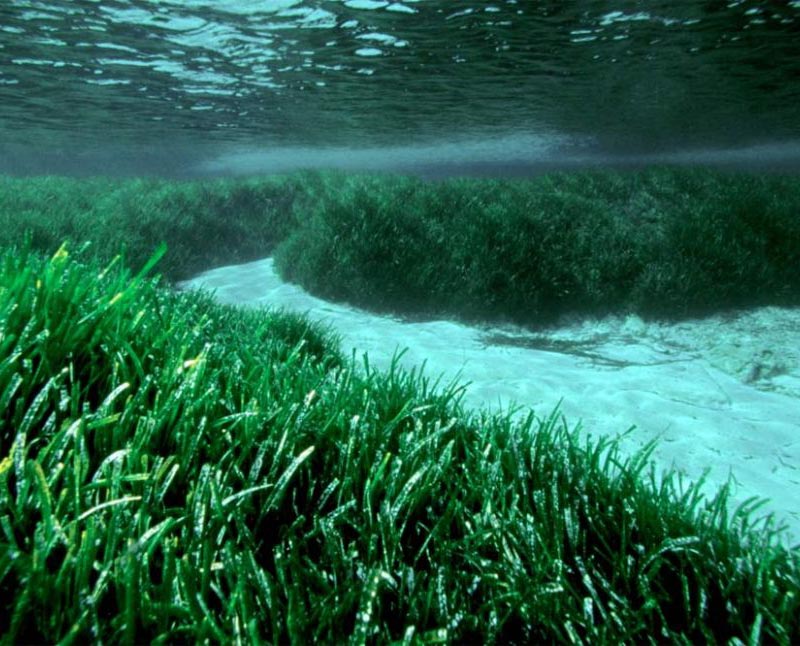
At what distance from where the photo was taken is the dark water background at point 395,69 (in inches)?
495

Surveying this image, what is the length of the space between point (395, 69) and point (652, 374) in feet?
50.7

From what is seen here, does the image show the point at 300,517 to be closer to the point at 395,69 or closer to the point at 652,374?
the point at 652,374

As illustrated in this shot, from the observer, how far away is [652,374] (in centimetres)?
657

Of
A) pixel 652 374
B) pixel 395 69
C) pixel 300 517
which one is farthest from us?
pixel 395 69

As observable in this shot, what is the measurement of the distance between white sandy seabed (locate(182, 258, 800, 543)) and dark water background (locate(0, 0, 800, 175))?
8677 millimetres

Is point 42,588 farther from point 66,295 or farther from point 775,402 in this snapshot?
point 775,402

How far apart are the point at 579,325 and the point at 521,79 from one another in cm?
1475

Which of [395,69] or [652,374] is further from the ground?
[395,69]

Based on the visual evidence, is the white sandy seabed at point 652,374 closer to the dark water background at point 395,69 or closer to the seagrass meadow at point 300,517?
the seagrass meadow at point 300,517

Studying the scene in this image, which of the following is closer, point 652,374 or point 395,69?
point 652,374

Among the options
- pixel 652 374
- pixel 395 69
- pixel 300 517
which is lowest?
pixel 652 374

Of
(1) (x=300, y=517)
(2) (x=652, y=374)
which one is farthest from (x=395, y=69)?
(1) (x=300, y=517)

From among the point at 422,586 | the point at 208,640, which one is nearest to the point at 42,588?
the point at 208,640

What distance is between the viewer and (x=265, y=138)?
3566 cm
